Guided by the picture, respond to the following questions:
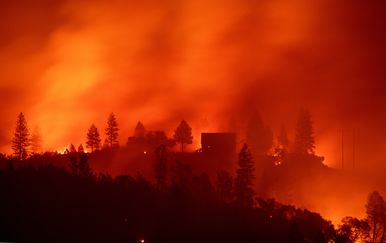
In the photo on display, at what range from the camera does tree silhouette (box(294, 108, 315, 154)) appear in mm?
126312

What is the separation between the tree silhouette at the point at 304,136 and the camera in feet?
A: 414

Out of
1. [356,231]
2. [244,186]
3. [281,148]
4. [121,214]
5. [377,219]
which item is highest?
[281,148]

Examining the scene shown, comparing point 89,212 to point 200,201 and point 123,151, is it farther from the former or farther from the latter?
point 123,151

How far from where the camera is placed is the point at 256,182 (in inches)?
4240

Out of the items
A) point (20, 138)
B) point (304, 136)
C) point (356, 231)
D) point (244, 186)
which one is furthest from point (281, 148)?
point (20, 138)

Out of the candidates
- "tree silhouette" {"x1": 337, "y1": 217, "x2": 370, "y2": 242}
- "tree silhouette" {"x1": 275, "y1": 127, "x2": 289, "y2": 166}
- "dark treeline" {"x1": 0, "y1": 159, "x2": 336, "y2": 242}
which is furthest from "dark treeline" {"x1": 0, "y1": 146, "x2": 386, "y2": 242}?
"tree silhouette" {"x1": 275, "y1": 127, "x2": 289, "y2": 166}

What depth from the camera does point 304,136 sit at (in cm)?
12750

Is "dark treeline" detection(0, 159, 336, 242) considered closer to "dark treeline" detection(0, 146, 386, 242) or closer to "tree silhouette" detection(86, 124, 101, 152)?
"dark treeline" detection(0, 146, 386, 242)

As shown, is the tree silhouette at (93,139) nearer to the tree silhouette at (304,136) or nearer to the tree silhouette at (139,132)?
the tree silhouette at (139,132)

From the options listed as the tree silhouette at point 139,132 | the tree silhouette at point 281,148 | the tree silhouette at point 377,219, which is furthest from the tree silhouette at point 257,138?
the tree silhouette at point 377,219

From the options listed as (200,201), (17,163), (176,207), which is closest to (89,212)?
(176,207)

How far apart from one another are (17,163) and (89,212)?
36071mm

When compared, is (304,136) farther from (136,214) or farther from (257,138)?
(136,214)

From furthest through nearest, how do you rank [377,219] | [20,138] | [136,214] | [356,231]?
[20,138]
[377,219]
[356,231]
[136,214]
